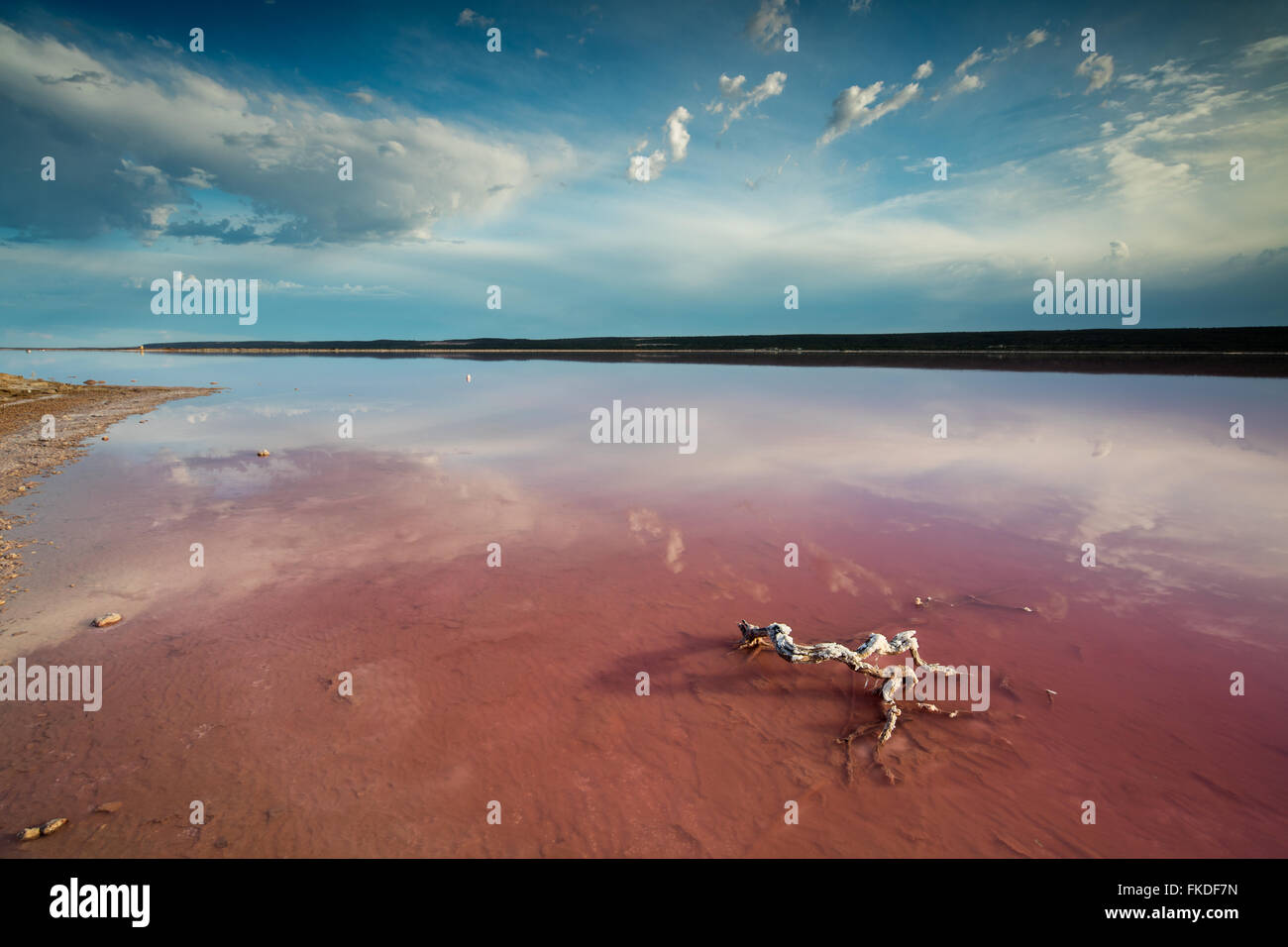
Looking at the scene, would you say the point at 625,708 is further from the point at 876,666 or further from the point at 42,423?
the point at 42,423

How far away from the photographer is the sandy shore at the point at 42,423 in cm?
856

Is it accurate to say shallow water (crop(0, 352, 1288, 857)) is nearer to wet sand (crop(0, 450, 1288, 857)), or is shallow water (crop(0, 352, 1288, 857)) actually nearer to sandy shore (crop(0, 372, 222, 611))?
wet sand (crop(0, 450, 1288, 857))

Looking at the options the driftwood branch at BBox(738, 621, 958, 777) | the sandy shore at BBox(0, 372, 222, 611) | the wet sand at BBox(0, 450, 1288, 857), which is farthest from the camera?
the sandy shore at BBox(0, 372, 222, 611)

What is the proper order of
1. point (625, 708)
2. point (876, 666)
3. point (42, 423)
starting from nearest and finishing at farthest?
1. point (625, 708)
2. point (876, 666)
3. point (42, 423)

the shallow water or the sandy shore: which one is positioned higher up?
the sandy shore

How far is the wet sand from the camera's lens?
11.3 ft

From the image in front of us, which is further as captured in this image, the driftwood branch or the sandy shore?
the sandy shore

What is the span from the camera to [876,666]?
492 centimetres

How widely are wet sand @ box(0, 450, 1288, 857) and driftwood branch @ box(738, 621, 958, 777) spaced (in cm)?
18

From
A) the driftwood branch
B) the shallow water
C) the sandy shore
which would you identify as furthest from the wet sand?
the sandy shore

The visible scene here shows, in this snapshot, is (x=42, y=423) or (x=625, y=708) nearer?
(x=625, y=708)

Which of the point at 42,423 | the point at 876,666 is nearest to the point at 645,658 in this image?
the point at 876,666

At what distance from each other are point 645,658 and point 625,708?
757 millimetres
